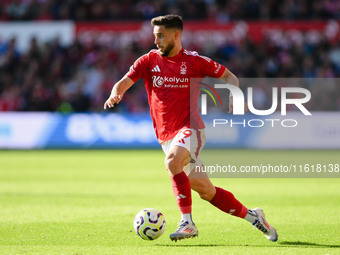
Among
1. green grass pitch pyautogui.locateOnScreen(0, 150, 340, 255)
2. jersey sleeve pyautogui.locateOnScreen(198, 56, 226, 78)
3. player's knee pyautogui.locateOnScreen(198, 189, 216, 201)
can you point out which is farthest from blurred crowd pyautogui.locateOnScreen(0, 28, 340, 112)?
player's knee pyautogui.locateOnScreen(198, 189, 216, 201)

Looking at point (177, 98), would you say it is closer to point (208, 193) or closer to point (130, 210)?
point (208, 193)

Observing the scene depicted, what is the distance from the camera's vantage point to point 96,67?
24.6m

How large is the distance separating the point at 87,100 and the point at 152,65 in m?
16.8

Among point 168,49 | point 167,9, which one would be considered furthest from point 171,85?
point 167,9

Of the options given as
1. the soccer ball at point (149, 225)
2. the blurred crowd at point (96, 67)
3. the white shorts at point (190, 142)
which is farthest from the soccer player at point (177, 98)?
the blurred crowd at point (96, 67)

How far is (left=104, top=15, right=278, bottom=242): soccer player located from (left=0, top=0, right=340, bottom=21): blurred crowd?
733 inches

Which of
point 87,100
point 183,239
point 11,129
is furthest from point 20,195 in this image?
point 87,100

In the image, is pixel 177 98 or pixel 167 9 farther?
pixel 167 9

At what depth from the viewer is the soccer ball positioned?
6551mm

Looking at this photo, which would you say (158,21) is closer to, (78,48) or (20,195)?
(20,195)

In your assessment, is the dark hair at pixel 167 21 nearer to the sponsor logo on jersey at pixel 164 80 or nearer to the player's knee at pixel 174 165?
the sponsor logo on jersey at pixel 164 80

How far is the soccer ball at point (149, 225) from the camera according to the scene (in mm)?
6551

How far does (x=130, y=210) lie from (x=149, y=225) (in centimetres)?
278

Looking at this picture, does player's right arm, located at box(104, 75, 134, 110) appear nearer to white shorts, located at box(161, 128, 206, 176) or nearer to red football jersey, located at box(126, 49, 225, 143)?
red football jersey, located at box(126, 49, 225, 143)
